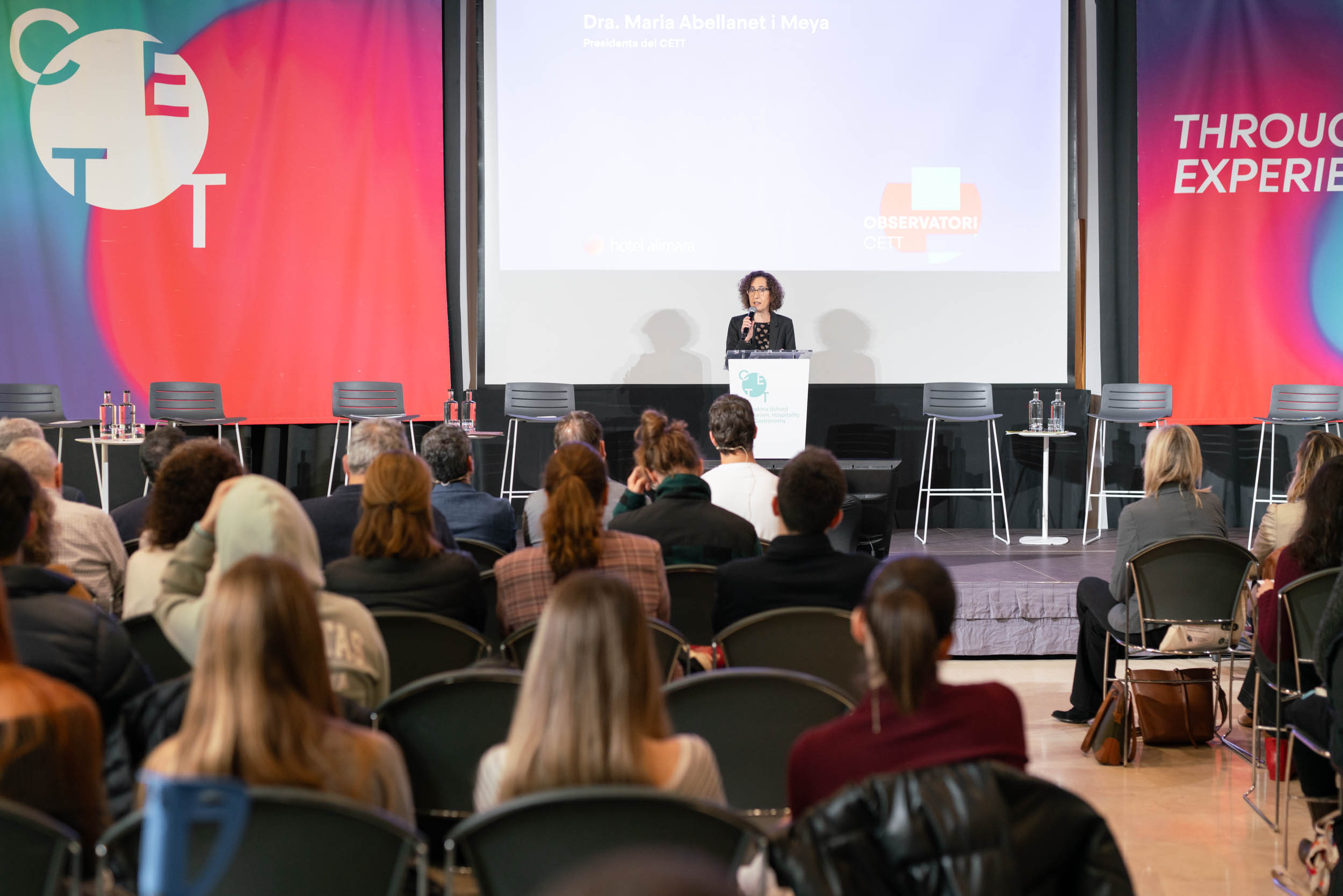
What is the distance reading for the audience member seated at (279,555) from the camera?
214 centimetres

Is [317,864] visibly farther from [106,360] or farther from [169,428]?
[106,360]

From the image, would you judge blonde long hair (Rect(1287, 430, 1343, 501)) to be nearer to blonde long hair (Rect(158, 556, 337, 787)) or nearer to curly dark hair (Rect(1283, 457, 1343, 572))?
curly dark hair (Rect(1283, 457, 1343, 572))

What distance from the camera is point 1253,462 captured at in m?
8.33

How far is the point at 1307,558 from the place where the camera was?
315 cm

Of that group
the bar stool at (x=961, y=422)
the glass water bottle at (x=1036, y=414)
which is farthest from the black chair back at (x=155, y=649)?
the glass water bottle at (x=1036, y=414)

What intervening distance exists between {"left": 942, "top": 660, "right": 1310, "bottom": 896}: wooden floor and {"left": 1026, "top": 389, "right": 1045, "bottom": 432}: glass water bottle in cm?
305

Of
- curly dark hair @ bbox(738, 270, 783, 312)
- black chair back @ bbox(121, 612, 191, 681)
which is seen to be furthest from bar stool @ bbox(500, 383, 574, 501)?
black chair back @ bbox(121, 612, 191, 681)

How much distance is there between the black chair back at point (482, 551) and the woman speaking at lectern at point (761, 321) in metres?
3.86

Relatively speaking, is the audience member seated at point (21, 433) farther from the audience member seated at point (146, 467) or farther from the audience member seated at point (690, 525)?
the audience member seated at point (690, 525)

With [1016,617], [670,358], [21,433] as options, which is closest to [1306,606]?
[1016,617]

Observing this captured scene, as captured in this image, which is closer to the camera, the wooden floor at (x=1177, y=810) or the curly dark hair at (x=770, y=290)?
the wooden floor at (x=1177, y=810)

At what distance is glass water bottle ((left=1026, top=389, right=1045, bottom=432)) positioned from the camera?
293 inches

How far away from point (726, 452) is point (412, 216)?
14.1ft

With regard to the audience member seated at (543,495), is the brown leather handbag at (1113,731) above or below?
below
